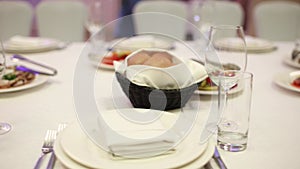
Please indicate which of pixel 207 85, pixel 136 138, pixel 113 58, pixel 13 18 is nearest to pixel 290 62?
pixel 207 85

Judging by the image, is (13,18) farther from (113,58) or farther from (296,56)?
(296,56)

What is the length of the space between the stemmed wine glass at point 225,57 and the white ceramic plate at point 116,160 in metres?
0.16

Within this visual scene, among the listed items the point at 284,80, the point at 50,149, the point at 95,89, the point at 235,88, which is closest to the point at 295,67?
the point at 284,80

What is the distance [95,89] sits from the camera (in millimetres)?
1137

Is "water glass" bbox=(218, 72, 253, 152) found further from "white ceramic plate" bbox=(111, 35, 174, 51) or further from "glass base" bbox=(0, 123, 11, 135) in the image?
"white ceramic plate" bbox=(111, 35, 174, 51)

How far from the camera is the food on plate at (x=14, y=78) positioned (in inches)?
44.1

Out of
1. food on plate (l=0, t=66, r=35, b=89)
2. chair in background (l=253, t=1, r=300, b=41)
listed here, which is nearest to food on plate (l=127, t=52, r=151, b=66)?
food on plate (l=0, t=66, r=35, b=89)

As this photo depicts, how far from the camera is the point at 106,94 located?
111 cm

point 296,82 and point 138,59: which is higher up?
point 138,59

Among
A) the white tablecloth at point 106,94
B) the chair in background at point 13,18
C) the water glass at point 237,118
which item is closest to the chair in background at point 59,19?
the chair in background at point 13,18

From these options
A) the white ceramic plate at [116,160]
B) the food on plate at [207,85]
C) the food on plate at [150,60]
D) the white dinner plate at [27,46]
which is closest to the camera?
the white ceramic plate at [116,160]

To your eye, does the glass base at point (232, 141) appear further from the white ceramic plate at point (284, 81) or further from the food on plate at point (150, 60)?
the white ceramic plate at point (284, 81)

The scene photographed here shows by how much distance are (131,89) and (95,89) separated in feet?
0.86

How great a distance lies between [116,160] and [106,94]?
0.48m
